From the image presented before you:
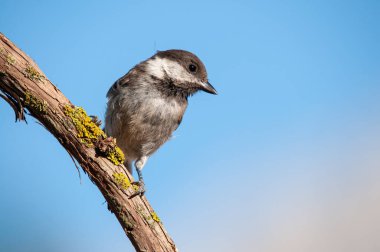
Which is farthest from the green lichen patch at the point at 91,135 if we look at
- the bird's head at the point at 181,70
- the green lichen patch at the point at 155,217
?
the bird's head at the point at 181,70

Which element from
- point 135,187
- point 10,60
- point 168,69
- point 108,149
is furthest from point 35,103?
point 168,69

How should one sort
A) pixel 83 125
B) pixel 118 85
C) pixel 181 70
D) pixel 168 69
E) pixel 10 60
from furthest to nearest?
pixel 181 70, pixel 168 69, pixel 118 85, pixel 83 125, pixel 10 60

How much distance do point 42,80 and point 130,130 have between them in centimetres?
214

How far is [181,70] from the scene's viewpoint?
6141 mm

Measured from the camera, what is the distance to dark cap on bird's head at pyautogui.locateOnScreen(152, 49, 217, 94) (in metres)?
6.02

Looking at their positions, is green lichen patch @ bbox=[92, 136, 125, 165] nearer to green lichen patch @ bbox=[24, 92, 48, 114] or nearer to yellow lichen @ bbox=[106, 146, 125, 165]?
yellow lichen @ bbox=[106, 146, 125, 165]

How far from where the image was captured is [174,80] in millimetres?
5902

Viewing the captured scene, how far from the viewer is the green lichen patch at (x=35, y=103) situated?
3.43 meters

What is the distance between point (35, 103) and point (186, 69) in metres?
3.06

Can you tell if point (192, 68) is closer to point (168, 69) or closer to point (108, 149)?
point (168, 69)

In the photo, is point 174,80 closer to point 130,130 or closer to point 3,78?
point 130,130

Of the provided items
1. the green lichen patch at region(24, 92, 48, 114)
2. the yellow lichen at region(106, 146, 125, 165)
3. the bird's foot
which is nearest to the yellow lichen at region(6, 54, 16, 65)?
the green lichen patch at region(24, 92, 48, 114)

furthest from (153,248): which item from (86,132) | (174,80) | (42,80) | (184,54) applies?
(184,54)

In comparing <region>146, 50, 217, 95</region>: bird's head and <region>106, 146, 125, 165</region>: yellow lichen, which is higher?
<region>146, 50, 217, 95</region>: bird's head
